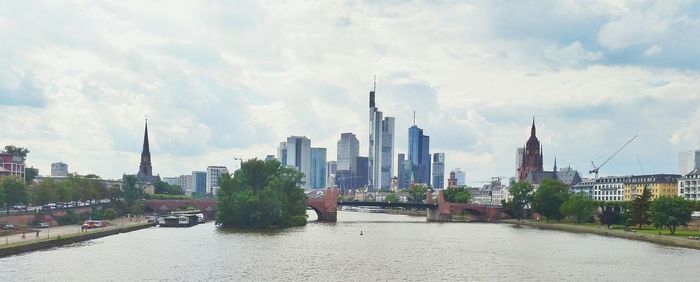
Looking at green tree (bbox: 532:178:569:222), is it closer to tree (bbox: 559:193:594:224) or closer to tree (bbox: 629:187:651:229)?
tree (bbox: 559:193:594:224)

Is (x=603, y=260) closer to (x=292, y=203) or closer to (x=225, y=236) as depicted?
(x=225, y=236)

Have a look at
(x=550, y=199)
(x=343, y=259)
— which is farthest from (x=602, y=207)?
(x=343, y=259)

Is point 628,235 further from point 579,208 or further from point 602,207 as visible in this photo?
point 602,207

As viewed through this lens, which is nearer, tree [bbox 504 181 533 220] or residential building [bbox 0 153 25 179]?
residential building [bbox 0 153 25 179]

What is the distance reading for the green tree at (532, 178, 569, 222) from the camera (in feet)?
557

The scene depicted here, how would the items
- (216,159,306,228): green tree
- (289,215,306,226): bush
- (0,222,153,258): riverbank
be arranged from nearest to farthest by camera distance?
1. (0,222,153,258): riverbank
2. (216,159,306,228): green tree
3. (289,215,306,226): bush

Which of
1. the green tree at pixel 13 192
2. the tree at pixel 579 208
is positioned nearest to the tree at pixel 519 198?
the tree at pixel 579 208

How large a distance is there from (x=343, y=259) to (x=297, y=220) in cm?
6345

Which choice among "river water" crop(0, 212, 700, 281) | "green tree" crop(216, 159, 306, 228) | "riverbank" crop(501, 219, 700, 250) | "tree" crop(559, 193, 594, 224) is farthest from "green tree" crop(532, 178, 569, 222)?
"river water" crop(0, 212, 700, 281)

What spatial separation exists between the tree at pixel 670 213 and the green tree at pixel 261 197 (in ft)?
193

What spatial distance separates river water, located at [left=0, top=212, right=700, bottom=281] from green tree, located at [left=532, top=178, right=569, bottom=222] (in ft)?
178

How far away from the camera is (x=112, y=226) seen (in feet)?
412

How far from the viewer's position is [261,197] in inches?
5231

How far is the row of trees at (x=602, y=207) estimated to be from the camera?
121562 mm
